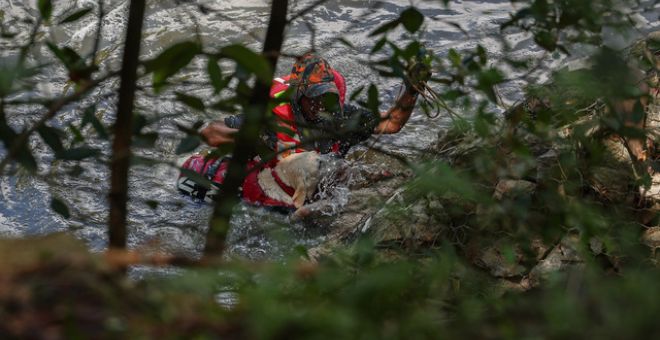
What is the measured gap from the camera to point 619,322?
110cm

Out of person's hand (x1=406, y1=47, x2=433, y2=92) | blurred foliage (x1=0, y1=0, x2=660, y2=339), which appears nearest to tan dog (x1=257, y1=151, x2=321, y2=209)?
person's hand (x1=406, y1=47, x2=433, y2=92)

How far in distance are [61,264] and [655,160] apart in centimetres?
306

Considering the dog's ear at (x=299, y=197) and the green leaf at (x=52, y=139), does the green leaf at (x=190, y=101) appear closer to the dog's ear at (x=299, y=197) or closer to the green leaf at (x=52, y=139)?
the green leaf at (x=52, y=139)

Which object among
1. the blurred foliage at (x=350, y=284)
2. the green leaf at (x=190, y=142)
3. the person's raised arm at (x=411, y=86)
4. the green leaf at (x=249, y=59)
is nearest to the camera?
the blurred foliage at (x=350, y=284)

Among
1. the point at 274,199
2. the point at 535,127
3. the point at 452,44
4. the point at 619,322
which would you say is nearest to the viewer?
the point at 619,322

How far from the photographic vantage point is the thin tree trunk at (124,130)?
2064 mm

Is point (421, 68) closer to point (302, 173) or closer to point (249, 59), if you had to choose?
point (249, 59)

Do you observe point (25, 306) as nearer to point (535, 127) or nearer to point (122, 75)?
point (122, 75)

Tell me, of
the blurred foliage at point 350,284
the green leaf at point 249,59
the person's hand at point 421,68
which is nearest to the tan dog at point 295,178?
the person's hand at point 421,68

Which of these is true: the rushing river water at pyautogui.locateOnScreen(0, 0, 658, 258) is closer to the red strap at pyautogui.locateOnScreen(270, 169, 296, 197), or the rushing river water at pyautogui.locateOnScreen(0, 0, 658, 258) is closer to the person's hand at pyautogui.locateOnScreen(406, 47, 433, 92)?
the red strap at pyautogui.locateOnScreen(270, 169, 296, 197)

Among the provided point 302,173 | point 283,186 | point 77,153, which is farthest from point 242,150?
point 283,186

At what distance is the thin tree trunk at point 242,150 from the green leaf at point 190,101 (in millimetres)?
100

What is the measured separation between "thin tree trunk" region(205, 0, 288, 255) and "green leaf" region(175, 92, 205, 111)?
100 millimetres

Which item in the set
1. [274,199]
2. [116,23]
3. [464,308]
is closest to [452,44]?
[274,199]
